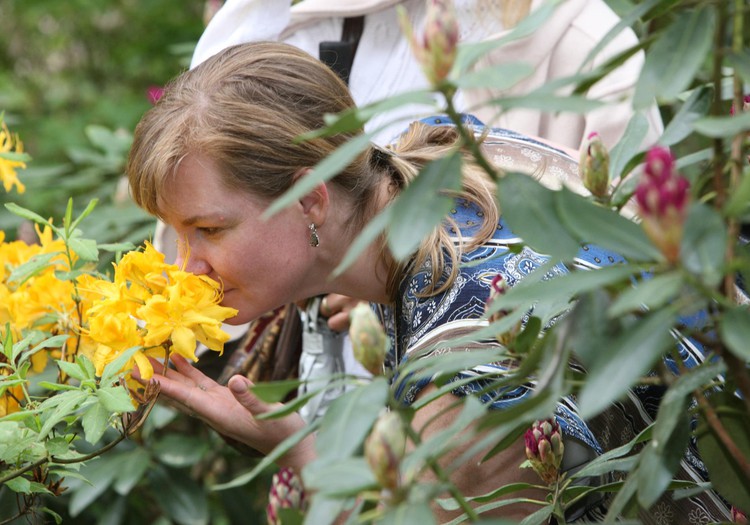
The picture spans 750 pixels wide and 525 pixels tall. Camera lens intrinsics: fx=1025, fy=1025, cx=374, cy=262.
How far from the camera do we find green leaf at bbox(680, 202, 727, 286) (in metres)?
0.74

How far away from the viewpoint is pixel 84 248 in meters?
1.53

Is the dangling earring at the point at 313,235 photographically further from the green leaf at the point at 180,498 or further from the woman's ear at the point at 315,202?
the green leaf at the point at 180,498

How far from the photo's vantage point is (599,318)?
809 millimetres

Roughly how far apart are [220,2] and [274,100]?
5.16 feet

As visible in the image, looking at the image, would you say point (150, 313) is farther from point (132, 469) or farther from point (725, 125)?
point (132, 469)

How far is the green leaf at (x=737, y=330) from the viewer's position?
0.73 metres

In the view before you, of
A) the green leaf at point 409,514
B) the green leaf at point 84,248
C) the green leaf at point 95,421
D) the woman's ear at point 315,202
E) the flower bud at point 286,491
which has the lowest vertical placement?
the flower bud at point 286,491

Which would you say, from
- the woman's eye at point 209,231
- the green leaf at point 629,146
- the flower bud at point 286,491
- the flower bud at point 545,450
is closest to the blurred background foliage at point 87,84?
the flower bud at point 286,491

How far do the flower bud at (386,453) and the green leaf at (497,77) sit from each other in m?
0.27

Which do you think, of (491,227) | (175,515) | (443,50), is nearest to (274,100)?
(491,227)

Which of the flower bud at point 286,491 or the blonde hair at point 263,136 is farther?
the flower bud at point 286,491

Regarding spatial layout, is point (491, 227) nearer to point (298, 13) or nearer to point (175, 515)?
point (298, 13)

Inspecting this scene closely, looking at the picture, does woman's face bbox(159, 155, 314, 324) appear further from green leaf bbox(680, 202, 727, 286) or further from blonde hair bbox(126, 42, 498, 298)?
green leaf bbox(680, 202, 727, 286)

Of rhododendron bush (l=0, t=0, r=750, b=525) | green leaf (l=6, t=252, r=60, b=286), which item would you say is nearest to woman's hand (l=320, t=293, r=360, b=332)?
green leaf (l=6, t=252, r=60, b=286)
